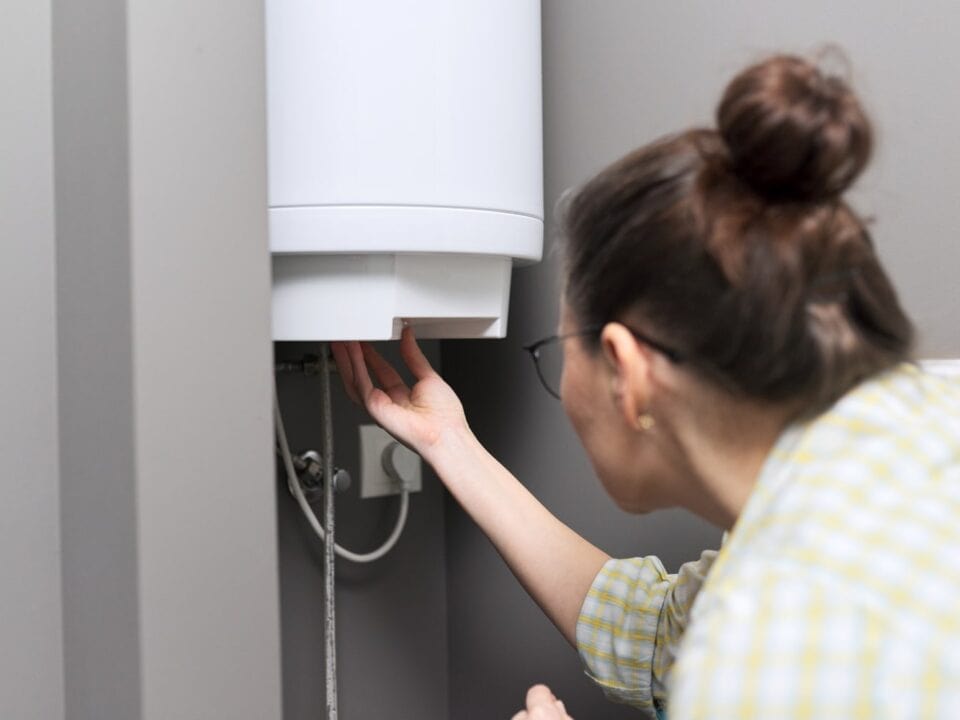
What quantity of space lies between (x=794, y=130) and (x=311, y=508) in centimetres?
89

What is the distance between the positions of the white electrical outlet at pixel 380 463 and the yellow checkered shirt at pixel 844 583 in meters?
0.80

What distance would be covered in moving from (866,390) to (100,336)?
0.65 meters

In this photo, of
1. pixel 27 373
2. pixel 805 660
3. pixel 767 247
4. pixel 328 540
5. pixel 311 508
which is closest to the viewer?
pixel 805 660

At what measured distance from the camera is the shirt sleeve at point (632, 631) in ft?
3.47

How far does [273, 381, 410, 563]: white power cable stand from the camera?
1257 mm

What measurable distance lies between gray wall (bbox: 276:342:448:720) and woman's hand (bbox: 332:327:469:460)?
15 cm

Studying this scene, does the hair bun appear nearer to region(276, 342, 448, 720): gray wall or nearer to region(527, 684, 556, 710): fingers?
region(527, 684, 556, 710): fingers

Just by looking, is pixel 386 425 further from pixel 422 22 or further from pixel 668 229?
pixel 668 229

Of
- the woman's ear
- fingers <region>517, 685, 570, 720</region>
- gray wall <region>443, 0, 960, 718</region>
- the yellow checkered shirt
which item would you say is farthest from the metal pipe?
the yellow checkered shirt

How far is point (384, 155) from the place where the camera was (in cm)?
103

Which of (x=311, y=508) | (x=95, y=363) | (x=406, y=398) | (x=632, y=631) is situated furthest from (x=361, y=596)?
(x=95, y=363)

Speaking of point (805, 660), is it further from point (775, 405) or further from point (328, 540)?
point (328, 540)

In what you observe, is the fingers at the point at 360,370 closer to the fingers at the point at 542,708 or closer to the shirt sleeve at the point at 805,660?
the fingers at the point at 542,708

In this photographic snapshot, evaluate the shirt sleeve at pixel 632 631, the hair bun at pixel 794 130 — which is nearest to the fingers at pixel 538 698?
the shirt sleeve at pixel 632 631
